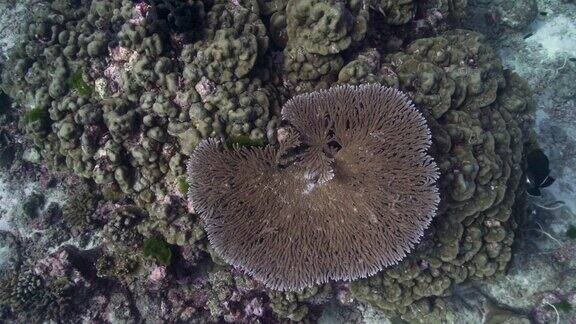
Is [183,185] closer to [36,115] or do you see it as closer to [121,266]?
[121,266]

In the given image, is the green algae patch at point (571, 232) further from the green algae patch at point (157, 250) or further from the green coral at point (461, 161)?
the green algae patch at point (157, 250)

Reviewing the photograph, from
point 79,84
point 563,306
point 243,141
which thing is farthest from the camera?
point 563,306

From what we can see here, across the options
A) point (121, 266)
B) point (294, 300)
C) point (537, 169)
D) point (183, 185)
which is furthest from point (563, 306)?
point (121, 266)

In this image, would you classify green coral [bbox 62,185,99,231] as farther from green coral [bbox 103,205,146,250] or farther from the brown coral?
the brown coral

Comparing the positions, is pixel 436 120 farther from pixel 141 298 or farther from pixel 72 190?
pixel 72 190

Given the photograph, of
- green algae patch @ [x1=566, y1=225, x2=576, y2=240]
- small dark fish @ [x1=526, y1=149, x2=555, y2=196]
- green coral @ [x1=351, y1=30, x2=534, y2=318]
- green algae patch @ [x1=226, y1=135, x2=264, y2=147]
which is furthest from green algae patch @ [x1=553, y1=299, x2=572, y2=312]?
green algae patch @ [x1=226, y1=135, x2=264, y2=147]

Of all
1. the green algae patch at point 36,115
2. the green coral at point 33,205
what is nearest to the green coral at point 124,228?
the green algae patch at point 36,115
